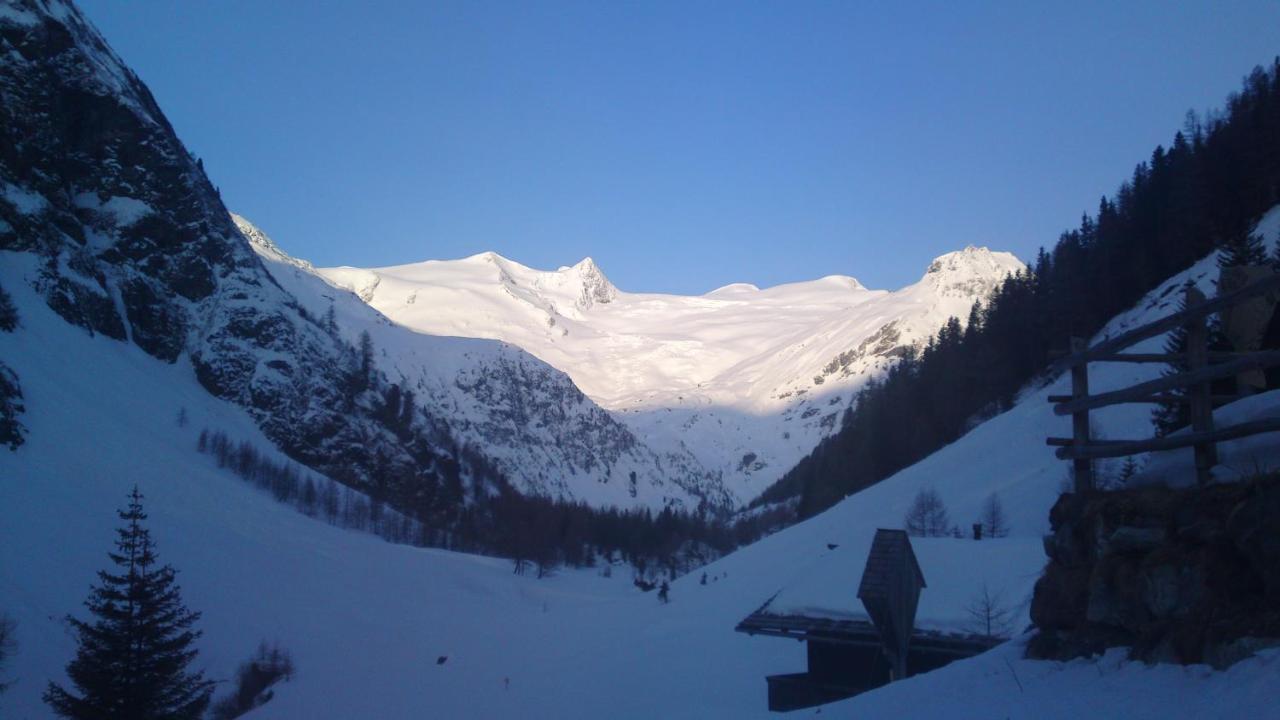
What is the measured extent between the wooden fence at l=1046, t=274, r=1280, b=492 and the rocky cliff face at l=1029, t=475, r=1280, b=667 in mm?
389

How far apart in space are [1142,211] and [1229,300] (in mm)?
73993

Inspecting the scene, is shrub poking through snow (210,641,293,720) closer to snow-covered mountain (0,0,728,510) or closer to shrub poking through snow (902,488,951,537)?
shrub poking through snow (902,488,951,537)

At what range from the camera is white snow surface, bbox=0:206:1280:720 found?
8.21 metres

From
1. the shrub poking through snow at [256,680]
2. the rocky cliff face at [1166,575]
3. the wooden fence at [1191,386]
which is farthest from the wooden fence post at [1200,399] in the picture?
the shrub poking through snow at [256,680]

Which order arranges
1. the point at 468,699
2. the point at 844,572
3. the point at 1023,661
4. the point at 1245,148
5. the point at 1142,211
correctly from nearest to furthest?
1. the point at 1023,661
2. the point at 844,572
3. the point at 468,699
4. the point at 1245,148
5. the point at 1142,211

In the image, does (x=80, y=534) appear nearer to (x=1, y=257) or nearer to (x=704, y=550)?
(x=1, y=257)

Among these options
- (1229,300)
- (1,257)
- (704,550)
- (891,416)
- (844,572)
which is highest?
(1,257)

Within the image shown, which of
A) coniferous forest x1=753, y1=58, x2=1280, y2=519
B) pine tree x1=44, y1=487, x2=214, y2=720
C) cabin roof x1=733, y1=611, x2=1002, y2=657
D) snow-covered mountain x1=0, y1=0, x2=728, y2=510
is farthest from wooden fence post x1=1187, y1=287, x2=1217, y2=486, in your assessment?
snow-covered mountain x1=0, y1=0, x2=728, y2=510

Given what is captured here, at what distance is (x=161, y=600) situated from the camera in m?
18.2

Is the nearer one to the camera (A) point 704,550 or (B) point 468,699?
(B) point 468,699

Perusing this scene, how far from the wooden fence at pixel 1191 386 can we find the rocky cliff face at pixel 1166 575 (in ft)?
1.28

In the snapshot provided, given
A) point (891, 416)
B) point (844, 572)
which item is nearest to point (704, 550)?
point (891, 416)

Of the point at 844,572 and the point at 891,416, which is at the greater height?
the point at 891,416

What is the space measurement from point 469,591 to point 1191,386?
82.7 metres
